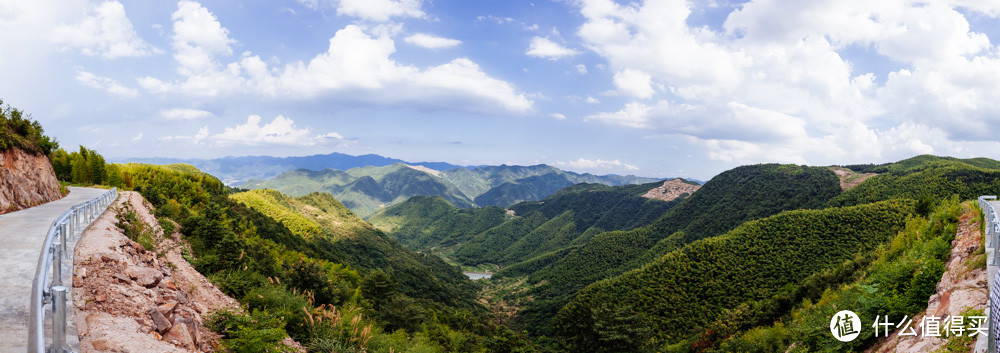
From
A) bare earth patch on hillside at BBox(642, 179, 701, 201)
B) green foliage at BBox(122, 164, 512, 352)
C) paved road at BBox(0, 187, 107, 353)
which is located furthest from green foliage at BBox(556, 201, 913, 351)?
bare earth patch on hillside at BBox(642, 179, 701, 201)

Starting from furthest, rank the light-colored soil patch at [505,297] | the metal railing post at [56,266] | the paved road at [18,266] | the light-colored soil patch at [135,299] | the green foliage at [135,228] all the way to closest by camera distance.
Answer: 1. the light-colored soil patch at [505,297]
2. the green foliage at [135,228]
3. the light-colored soil patch at [135,299]
4. the metal railing post at [56,266]
5. the paved road at [18,266]

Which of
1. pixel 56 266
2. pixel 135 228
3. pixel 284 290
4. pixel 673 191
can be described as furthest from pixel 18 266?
pixel 673 191

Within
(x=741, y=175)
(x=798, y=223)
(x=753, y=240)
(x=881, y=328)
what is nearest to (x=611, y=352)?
(x=881, y=328)

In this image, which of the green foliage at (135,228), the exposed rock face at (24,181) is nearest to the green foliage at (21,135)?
the exposed rock face at (24,181)

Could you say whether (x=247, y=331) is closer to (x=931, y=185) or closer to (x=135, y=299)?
(x=135, y=299)

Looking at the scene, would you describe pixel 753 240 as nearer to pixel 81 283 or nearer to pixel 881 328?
pixel 881 328

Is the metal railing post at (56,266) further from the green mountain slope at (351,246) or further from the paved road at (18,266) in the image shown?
the green mountain slope at (351,246)

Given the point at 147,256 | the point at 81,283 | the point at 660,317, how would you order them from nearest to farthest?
the point at 81,283 → the point at 147,256 → the point at 660,317

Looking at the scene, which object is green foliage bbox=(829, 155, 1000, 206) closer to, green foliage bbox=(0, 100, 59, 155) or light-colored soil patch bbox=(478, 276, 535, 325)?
light-colored soil patch bbox=(478, 276, 535, 325)
